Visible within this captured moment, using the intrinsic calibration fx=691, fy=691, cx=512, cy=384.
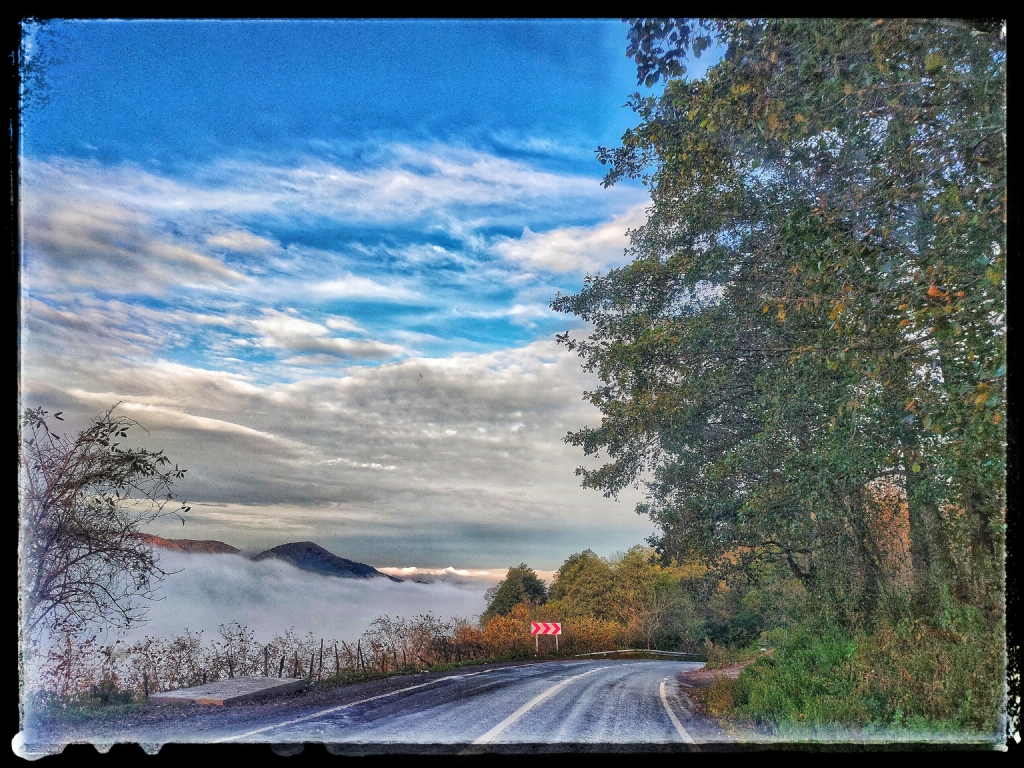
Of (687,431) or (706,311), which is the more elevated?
(706,311)

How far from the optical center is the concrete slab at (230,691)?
19.9 feet

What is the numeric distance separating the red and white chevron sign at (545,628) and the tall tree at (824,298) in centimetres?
460

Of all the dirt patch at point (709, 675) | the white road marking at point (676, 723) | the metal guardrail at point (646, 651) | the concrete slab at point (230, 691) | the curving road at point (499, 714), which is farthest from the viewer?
the metal guardrail at point (646, 651)

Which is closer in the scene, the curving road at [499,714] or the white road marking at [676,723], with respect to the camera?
the curving road at [499,714]

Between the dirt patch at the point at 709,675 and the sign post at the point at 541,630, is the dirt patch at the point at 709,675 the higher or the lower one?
the higher one

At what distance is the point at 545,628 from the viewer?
14.3m

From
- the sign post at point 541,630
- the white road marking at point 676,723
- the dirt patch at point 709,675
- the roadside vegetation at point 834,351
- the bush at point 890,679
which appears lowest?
the sign post at point 541,630

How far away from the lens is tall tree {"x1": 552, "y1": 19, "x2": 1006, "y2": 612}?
13.1 ft

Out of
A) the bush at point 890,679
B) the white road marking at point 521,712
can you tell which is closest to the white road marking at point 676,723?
the bush at point 890,679

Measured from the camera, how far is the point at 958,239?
4.32m

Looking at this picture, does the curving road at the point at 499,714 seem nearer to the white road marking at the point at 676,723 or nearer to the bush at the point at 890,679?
the white road marking at the point at 676,723

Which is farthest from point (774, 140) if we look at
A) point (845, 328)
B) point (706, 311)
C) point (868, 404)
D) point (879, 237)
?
point (706, 311)

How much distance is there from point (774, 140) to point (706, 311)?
3455 millimetres
